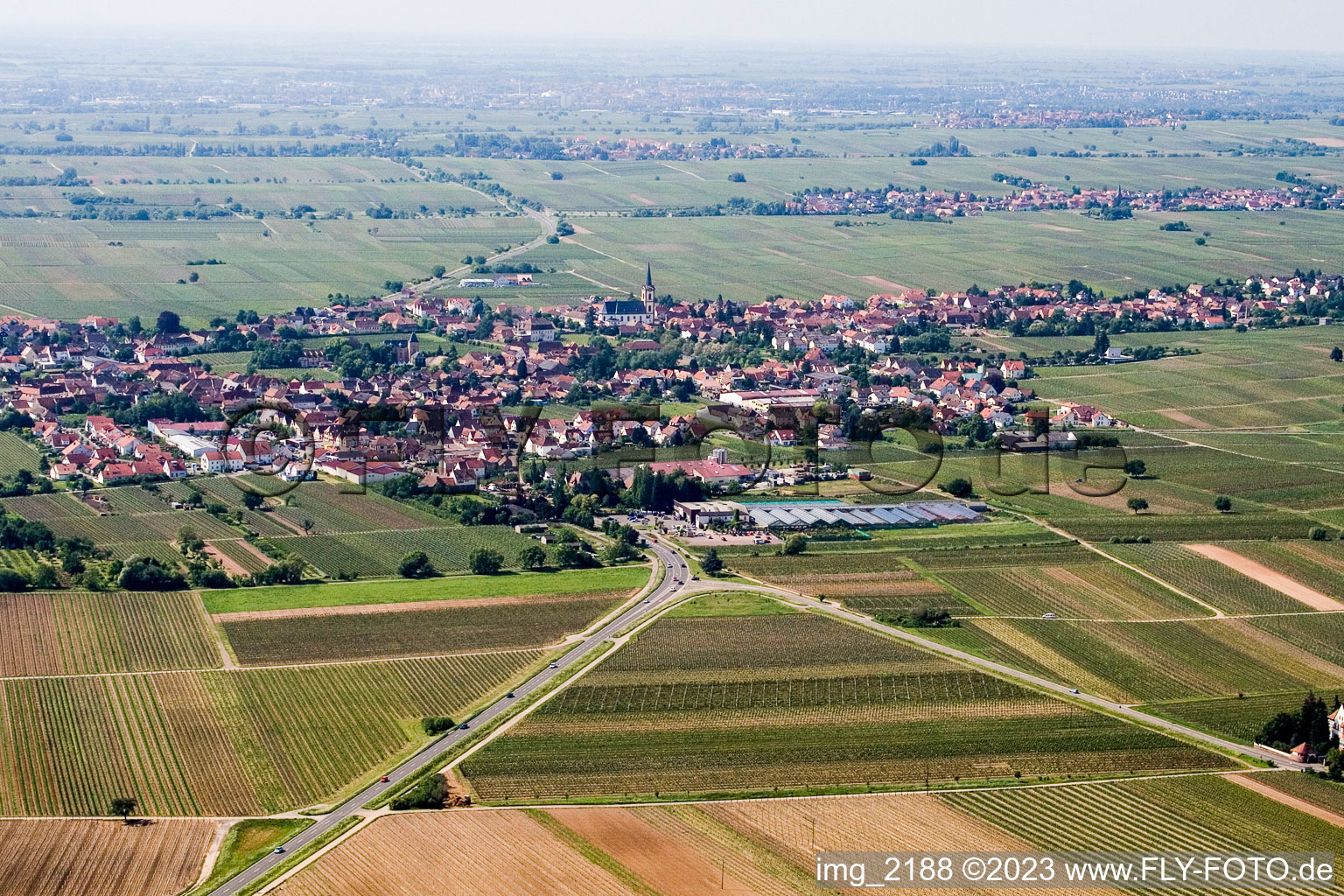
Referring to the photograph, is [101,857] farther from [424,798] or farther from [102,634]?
[102,634]

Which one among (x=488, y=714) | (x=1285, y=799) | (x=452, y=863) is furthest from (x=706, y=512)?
(x=452, y=863)

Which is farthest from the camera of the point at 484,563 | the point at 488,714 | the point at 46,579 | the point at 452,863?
the point at 484,563

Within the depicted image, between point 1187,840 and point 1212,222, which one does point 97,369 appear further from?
point 1212,222

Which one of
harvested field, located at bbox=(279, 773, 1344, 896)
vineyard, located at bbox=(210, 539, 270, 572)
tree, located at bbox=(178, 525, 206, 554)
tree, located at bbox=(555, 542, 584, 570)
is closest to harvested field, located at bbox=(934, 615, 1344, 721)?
harvested field, located at bbox=(279, 773, 1344, 896)

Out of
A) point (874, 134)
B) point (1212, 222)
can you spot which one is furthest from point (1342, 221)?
point (874, 134)

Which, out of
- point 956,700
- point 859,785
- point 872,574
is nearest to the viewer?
point 859,785

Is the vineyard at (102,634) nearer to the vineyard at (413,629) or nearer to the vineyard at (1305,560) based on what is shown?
the vineyard at (413,629)
